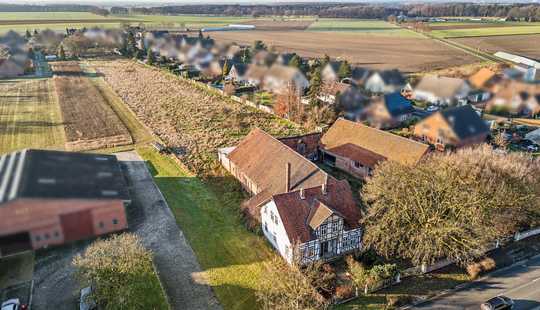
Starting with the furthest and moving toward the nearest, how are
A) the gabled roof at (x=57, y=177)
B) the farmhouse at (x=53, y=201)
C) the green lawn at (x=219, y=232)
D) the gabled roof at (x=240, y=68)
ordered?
the gabled roof at (x=240, y=68), the green lawn at (x=219, y=232), the gabled roof at (x=57, y=177), the farmhouse at (x=53, y=201)

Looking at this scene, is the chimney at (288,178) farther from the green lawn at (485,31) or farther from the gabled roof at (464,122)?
the green lawn at (485,31)

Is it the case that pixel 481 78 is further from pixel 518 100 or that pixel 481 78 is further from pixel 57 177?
pixel 57 177

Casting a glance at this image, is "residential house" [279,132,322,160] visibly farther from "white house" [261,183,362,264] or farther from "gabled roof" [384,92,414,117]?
"gabled roof" [384,92,414,117]

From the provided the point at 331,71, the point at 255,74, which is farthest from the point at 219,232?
the point at 331,71

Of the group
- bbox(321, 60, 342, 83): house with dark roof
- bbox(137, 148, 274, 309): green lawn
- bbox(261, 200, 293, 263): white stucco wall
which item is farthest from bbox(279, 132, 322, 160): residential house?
bbox(321, 60, 342, 83): house with dark roof

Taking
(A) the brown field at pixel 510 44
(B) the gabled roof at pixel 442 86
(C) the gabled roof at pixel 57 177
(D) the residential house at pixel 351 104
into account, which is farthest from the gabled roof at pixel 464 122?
(A) the brown field at pixel 510 44
